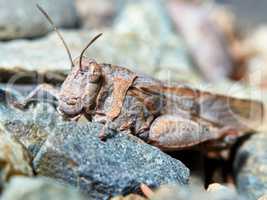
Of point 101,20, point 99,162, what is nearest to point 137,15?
point 101,20

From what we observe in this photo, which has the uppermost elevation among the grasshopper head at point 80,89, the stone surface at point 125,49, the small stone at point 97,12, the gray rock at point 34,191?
the small stone at point 97,12

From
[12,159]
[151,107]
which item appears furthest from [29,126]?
[151,107]

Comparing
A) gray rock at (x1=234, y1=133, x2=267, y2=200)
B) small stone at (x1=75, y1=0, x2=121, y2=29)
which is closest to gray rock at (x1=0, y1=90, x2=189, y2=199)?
gray rock at (x1=234, y1=133, x2=267, y2=200)

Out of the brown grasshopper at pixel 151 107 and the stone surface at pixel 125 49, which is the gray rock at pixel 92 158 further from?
the stone surface at pixel 125 49

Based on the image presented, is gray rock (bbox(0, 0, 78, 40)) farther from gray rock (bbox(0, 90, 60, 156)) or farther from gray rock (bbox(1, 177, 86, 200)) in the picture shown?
gray rock (bbox(1, 177, 86, 200))

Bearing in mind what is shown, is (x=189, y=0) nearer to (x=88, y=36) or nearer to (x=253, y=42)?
(x=253, y=42)

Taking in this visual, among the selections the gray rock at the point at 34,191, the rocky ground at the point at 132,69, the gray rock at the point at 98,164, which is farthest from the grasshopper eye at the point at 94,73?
the gray rock at the point at 34,191
